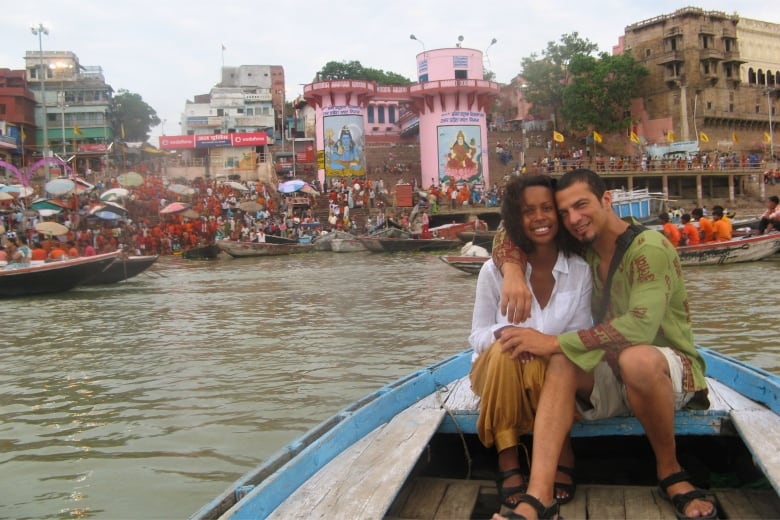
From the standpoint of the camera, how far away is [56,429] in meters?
5.03

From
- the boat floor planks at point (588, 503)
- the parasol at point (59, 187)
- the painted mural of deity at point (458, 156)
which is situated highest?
the painted mural of deity at point (458, 156)

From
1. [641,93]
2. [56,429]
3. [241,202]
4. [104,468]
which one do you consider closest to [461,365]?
[104,468]

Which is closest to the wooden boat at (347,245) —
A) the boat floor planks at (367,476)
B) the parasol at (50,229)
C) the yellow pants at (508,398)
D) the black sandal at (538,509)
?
the parasol at (50,229)

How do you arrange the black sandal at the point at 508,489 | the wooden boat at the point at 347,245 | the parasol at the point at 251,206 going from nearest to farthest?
1. the black sandal at the point at 508,489
2. the wooden boat at the point at 347,245
3. the parasol at the point at 251,206

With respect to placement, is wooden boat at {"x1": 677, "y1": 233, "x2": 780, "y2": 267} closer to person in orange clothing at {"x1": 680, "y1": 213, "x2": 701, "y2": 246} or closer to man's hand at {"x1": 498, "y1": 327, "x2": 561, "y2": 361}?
person in orange clothing at {"x1": 680, "y1": 213, "x2": 701, "y2": 246}

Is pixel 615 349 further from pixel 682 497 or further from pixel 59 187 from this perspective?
pixel 59 187

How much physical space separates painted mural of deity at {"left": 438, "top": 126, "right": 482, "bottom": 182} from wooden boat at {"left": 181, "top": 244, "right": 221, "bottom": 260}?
13486 millimetres

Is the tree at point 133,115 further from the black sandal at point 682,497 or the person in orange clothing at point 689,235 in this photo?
the black sandal at point 682,497

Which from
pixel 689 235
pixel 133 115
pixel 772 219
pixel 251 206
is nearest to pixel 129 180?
pixel 251 206

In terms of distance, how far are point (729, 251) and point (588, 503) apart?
1386 cm

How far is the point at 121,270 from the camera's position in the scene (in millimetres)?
16172

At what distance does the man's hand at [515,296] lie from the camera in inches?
112

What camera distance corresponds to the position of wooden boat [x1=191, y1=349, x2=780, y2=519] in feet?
7.46

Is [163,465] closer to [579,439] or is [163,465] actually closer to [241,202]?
[579,439]
